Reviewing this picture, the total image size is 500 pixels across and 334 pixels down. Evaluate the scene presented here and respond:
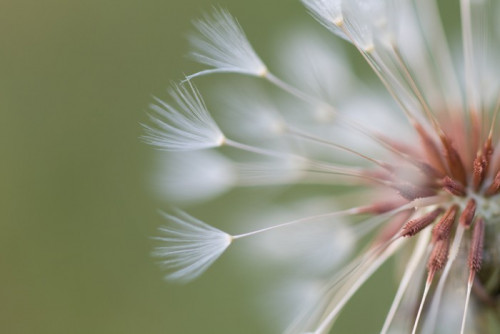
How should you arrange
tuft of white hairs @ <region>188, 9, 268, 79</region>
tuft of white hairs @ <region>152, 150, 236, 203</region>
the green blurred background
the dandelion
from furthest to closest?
the green blurred background, tuft of white hairs @ <region>152, 150, 236, 203</region>, tuft of white hairs @ <region>188, 9, 268, 79</region>, the dandelion

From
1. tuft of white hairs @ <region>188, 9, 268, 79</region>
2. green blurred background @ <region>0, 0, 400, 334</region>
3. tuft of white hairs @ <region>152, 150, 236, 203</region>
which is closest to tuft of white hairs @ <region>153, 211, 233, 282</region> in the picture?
tuft of white hairs @ <region>188, 9, 268, 79</region>

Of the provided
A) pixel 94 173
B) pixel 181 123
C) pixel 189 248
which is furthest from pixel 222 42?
pixel 94 173

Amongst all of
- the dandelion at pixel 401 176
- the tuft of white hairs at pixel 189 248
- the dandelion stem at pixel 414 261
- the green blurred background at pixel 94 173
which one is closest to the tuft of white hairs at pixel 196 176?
the dandelion at pixel 401 176

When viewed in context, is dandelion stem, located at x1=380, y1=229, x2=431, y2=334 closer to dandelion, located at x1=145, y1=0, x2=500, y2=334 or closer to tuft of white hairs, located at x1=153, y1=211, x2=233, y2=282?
A: dandelion, located at x1=145, y1=0, x2=500, y2=334

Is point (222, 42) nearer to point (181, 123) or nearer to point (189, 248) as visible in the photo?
point (181, 123)

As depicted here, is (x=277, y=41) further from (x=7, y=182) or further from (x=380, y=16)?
(x=7, y=182)

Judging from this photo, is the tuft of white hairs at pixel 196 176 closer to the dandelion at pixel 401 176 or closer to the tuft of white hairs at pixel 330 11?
the dandelion at pixel 401 176

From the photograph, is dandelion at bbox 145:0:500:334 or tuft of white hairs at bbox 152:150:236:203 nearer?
dandelion at bbox 145:0:500:334
